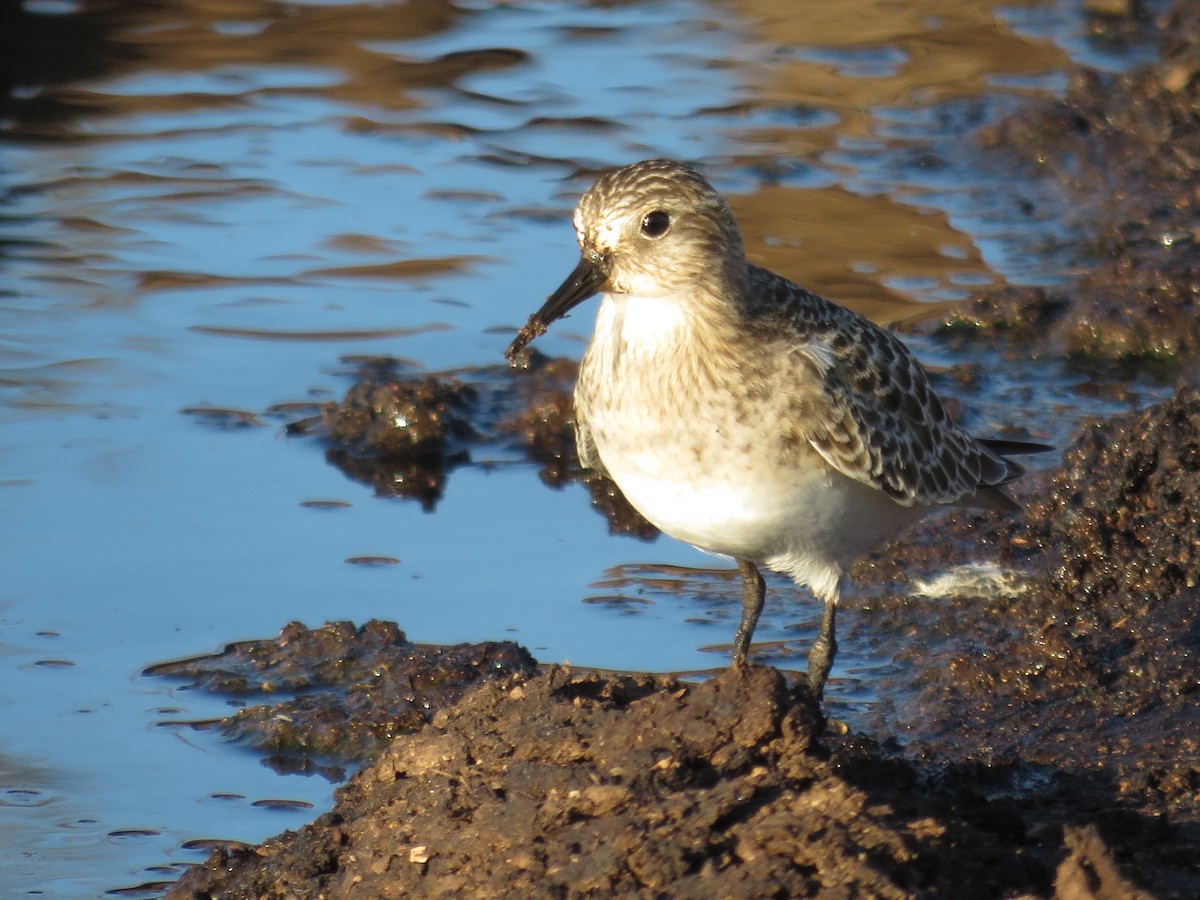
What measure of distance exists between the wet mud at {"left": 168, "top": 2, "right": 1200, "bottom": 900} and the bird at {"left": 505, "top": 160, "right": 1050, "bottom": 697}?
23.3 inches

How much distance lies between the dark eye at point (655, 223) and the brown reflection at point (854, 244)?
13.1 ft

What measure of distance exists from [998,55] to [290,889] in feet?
31.9

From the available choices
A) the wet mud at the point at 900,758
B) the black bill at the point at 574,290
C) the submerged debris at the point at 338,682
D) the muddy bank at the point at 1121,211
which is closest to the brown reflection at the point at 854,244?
the muddy bank at the point at 1121,211

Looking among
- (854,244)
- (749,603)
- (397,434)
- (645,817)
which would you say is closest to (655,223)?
(749,603)

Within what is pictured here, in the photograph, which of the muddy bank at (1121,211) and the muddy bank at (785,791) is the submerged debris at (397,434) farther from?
the muddy bank at (785,791)

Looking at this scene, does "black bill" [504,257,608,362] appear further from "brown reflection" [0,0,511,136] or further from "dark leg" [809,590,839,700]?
"brown reflection" [0,0,511,136]

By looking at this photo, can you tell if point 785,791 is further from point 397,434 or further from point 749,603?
point 397,434

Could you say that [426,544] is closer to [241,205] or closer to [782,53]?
[241,205]

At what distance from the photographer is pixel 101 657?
255 inches

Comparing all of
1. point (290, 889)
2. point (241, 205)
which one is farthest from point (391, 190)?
point (290, 889)

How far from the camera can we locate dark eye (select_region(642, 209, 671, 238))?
5336mm

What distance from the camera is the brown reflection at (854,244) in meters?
9.48

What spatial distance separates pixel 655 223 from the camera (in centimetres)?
535

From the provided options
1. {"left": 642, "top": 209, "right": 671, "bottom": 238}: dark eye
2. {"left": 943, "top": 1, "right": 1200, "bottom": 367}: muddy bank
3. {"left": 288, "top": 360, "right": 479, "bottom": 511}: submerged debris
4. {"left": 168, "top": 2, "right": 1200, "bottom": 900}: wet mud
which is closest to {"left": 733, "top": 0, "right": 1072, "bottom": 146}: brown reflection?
{"left": 943, "top": 1, "right": 1200, "bottom": 367}: muddy bank
